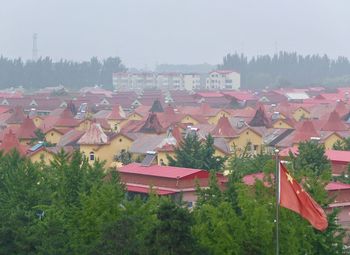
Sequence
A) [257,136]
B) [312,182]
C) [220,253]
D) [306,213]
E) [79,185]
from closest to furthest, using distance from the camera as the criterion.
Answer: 1. [306,213]
2. [220,253]
3. [312,182]
4. [79,185]
5. [257,136]

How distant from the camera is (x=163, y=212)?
15.6 metres

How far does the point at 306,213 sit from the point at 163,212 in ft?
11.6

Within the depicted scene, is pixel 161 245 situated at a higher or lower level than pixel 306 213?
lower

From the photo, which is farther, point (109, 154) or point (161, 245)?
point (109, 154)

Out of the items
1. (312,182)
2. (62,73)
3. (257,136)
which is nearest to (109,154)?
(257,136)

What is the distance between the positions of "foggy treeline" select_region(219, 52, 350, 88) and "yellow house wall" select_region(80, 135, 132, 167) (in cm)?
7380

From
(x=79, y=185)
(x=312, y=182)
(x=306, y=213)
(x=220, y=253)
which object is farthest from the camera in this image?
(x=79, y=185)

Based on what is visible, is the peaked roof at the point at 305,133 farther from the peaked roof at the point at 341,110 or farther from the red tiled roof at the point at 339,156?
the peaked roof at the point at 341,110

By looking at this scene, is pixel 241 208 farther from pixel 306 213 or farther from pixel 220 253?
pixel 306 213

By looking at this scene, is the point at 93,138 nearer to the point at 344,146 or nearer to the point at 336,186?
the point at 344,146

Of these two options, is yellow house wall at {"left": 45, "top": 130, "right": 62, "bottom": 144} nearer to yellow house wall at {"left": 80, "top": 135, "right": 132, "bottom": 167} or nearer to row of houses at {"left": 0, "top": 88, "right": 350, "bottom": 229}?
row of houses at {"left": 0, "top": 88, "right": 350, "bottom": 229}

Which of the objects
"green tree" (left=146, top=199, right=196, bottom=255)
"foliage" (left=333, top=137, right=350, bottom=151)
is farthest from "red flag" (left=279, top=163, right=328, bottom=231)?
"foliage" (left=333, top=137, right=350, bottom=151)

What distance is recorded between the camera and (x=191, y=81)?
4254 inches

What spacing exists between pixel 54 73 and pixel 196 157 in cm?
8041
